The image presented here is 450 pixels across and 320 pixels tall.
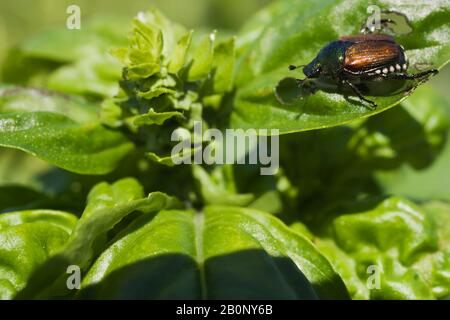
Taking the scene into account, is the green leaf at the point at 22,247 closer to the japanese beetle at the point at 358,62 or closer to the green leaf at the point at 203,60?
the green leaf at the point at 203,60

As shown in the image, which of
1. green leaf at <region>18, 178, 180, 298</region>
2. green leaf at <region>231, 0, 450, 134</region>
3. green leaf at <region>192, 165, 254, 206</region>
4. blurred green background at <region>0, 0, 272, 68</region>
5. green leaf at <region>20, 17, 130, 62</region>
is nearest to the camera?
green leaf at <region>18, 178, 180, 298</region>

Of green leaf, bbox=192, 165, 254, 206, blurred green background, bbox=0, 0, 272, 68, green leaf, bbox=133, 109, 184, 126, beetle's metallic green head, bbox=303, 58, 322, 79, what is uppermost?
blurred green background, bbox=0, 0, 272, 68

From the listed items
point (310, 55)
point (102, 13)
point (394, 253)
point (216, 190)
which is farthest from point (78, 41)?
point (102, 13)

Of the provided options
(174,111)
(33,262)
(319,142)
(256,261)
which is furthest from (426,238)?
(33,262)

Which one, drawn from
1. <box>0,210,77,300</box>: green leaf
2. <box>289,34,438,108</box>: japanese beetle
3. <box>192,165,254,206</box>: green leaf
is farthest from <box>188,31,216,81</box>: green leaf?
<box>0,210,77,300</box>: green leaf

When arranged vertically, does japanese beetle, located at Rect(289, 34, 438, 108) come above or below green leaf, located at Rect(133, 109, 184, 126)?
above

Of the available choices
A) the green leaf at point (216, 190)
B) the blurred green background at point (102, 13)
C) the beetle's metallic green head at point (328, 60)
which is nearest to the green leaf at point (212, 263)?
the green leaf at point (216, 190)

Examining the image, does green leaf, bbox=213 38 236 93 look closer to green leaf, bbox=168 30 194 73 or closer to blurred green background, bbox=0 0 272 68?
green leaf, bbox=168 30 194 73
